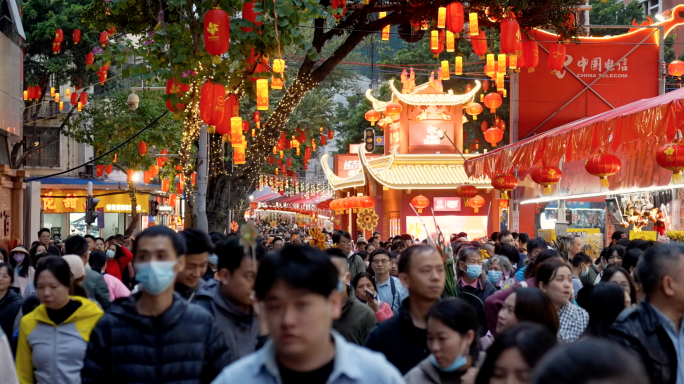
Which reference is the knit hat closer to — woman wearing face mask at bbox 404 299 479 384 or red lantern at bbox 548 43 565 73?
woman wearing face mask at bbox 404 299 479 384

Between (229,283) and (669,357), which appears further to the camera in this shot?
(229,283)

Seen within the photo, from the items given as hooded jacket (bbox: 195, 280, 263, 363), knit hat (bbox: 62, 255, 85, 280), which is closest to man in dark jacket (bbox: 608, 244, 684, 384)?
hooded jacket (bbox: 195, 280, 263, 363)

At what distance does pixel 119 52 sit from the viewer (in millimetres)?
13773

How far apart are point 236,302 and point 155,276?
35.3 inches

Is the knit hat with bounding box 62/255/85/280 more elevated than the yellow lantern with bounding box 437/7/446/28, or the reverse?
the yellow lantern with bounding box 437/7/446/28

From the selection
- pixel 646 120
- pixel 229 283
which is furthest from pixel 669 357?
pixel 646 120

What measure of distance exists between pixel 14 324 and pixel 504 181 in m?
14.2

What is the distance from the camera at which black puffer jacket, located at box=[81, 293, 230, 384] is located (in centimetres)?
398

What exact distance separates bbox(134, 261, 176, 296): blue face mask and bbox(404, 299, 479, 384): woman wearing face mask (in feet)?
3.90

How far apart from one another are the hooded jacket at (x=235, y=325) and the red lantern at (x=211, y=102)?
817 cm

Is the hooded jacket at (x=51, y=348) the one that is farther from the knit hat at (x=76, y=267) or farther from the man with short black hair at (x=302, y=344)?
the man with short black hair at (x=302, y=344)

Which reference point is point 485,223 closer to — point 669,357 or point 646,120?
point 646,120

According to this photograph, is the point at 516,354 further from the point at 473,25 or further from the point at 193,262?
the point at 473,25

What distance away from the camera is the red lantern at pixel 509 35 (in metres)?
15.3
